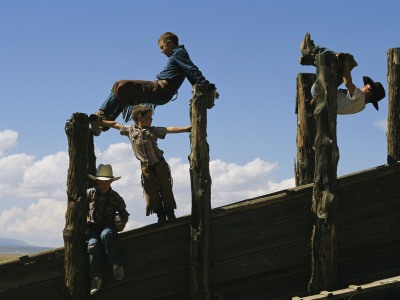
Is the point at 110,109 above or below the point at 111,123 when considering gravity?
above

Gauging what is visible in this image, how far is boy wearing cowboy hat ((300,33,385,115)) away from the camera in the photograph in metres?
7.96

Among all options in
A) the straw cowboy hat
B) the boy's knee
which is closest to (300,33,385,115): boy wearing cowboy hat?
the straw cowboy hat

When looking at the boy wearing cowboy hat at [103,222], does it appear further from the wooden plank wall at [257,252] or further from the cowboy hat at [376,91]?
the cowboy hat at [376,91]

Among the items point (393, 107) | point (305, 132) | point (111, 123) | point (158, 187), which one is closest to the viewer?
point (158, 187)

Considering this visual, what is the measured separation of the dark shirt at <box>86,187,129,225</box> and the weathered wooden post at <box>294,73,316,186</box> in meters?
3.07

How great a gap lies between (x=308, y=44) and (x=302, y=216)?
2.43 metres

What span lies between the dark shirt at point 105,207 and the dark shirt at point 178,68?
5.52ft

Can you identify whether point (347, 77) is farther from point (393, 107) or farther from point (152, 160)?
point (152, 160)

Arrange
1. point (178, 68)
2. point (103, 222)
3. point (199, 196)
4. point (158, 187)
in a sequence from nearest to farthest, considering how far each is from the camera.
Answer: point (199, 196)
point (103, 222)
point (158, 187)
point (178, 68)

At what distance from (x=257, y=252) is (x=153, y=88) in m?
2.54

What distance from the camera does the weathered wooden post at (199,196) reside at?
22.8 feet

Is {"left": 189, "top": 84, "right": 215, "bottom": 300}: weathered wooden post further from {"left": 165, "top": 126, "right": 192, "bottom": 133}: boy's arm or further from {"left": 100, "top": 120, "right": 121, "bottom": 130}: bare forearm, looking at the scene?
{"left": 100, "top": 120, "right": 121, "bottom": 130}: bare forearm

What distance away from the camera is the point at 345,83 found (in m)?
8.03

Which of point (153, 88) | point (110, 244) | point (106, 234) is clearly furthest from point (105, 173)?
point (153, 88)
